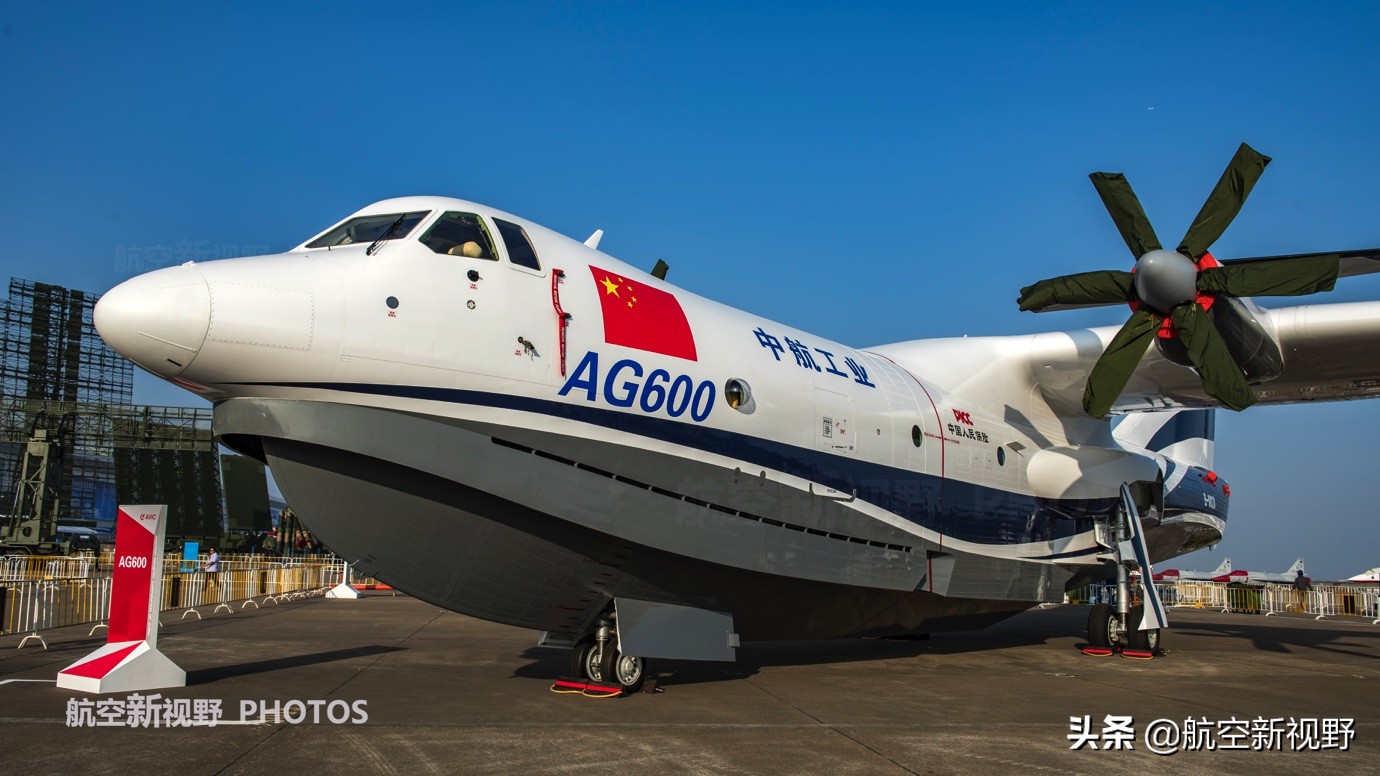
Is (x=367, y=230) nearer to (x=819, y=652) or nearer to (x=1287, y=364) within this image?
(x=819, y=652)

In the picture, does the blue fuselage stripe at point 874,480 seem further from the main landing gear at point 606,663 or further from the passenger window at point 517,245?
the main landing gear at point 606,663

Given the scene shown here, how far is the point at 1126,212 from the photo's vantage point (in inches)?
500

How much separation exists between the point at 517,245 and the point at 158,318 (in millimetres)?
2860

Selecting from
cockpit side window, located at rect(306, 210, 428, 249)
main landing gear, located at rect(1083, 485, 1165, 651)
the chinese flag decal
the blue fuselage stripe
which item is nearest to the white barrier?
main landing gear, located at rect(1083, 485, 1165, 651)

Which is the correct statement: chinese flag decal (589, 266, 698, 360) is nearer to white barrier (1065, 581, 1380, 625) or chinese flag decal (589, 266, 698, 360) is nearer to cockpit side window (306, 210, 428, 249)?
cockpit side window (306, 210, 428, 249)

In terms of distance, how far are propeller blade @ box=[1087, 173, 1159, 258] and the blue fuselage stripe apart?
12.0ft

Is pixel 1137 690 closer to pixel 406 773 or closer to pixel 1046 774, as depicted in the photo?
pixel 1046 774

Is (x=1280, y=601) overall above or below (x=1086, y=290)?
below

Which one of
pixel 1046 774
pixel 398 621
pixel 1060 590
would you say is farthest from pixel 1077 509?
pixel 398 621

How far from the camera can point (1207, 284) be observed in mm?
11742

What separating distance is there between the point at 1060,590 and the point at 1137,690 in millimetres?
3629

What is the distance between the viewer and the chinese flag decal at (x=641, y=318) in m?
8.88

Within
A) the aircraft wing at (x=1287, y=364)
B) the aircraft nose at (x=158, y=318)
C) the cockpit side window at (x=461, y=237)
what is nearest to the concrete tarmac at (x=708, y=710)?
the aircraft nose at (x=158, y=318)

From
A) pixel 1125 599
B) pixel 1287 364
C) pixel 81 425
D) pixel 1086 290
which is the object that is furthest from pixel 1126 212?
pixel 81 425
